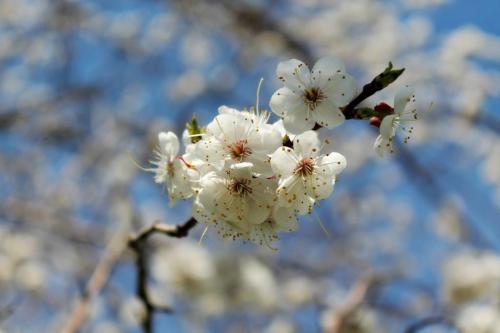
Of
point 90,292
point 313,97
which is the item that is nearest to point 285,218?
point 313,97

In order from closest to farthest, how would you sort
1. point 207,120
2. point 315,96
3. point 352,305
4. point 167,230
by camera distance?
point 315,96 → point 167,230 → point 352,305 → point 207,120

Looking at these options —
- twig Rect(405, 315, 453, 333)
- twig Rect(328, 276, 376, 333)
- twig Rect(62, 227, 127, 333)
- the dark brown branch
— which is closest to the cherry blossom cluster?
the dark brown branch

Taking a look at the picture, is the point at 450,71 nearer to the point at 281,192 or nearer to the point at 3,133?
the point at 3,133

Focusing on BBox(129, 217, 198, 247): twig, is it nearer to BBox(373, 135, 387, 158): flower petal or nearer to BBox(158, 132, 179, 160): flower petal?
BBox(158, 132, 179, 160): flower petal

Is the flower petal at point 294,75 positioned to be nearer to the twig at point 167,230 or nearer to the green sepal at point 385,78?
the green sepal at point 385,78

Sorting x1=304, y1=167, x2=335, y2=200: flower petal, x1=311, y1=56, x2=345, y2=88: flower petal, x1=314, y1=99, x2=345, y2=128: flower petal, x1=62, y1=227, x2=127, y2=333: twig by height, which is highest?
x1=311, y1=56, x2=345, y2=88: flower petal

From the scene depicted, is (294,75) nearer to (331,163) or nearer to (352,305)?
(331,163)

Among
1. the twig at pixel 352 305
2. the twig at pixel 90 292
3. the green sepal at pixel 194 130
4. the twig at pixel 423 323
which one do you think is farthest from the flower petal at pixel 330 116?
the twig at pixel 352 305

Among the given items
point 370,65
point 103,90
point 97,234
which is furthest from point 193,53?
point 97,234
